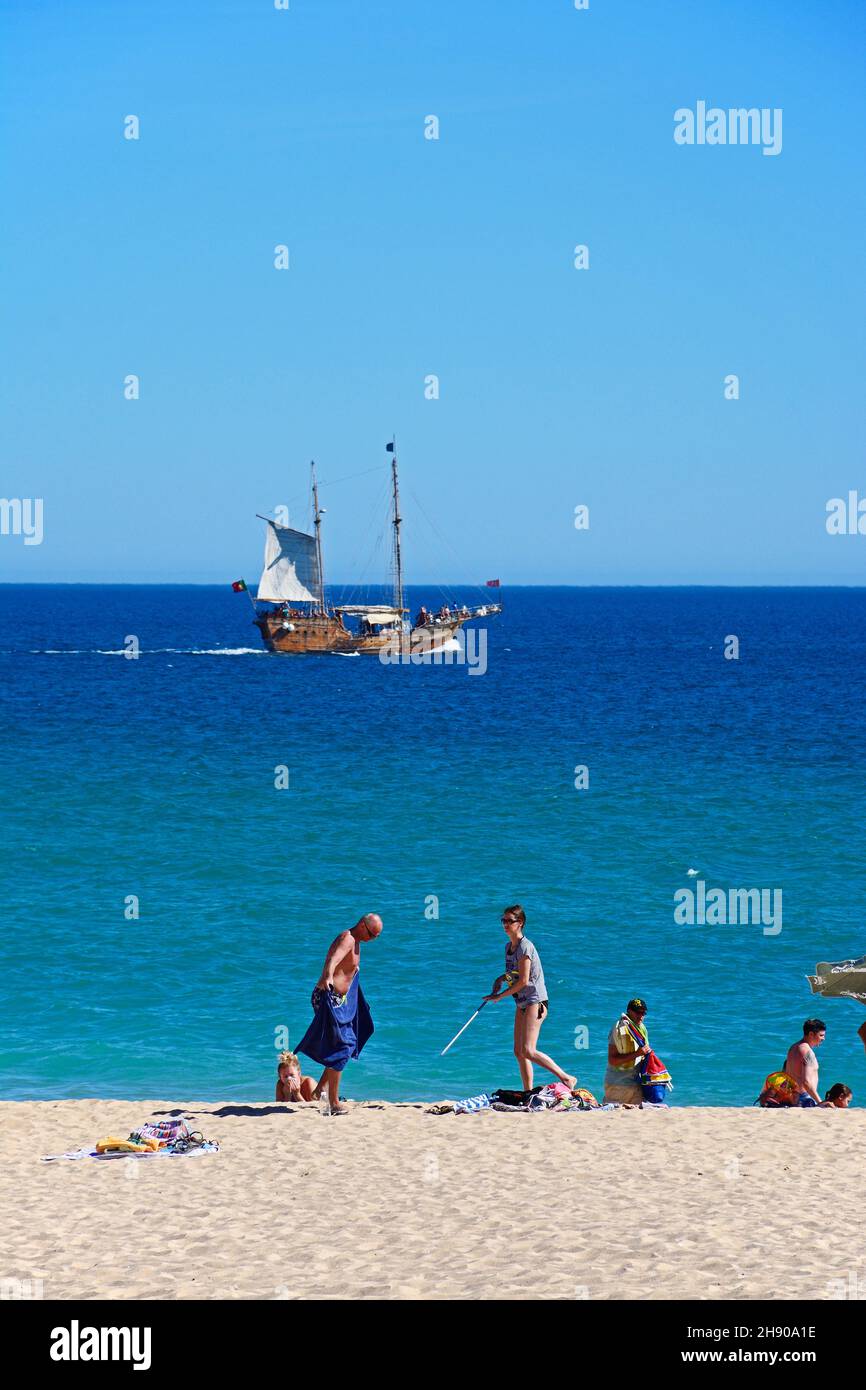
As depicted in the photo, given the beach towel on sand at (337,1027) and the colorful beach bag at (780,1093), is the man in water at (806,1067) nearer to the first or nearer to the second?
the colorful beach bag at (780,1093)

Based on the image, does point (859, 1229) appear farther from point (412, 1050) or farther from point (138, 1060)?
point (138, 1060)

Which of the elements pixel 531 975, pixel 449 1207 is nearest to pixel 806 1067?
pixel 531 975

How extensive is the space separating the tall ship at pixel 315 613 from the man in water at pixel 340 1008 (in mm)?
92475

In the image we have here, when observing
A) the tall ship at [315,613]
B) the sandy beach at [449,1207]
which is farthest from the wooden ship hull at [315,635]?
the sandy beach at [449,1207]

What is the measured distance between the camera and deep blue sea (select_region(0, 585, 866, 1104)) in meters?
19.5

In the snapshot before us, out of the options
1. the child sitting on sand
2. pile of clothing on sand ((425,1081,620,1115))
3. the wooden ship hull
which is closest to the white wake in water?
the wooden ship hull

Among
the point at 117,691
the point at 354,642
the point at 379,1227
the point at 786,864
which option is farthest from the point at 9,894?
the point at 354,642

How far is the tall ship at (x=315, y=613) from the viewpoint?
10681cm

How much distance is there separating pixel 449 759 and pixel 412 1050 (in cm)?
2800

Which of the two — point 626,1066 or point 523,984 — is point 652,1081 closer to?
point 626,1066

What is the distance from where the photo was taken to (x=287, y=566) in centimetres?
11075

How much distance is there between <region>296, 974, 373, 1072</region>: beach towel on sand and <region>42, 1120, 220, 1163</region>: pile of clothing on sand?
1.28 metres

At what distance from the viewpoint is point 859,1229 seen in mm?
9750

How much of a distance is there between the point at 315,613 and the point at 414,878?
81990 millimetres
